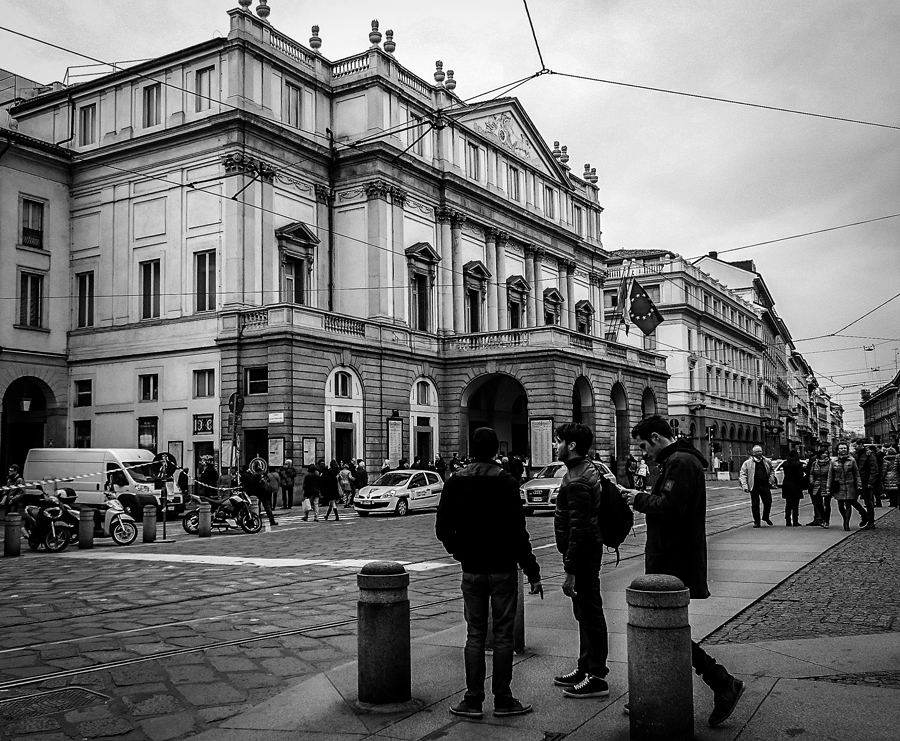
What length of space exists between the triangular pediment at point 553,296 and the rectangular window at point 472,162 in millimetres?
9065

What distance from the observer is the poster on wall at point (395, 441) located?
132 ft

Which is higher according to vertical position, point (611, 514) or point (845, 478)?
point (611, 514)

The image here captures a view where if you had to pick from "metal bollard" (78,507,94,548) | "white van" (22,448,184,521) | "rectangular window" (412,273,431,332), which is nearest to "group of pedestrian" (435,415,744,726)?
"metal bollard" (78,507,94,548)

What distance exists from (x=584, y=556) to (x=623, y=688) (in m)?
0.98

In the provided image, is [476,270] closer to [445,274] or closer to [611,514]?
[445,274]

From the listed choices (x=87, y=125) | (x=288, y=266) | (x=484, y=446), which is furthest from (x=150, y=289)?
(x=484, y=446)

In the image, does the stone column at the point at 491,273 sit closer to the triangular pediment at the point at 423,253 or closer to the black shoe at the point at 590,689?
the triangular pediment at the point at 423,253

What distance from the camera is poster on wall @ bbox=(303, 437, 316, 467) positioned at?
35312mm

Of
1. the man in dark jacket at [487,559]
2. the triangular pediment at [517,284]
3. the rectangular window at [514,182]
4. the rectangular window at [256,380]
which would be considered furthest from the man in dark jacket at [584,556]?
the rectangular window at [514,182]

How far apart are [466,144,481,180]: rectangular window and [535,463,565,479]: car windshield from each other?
891 inches

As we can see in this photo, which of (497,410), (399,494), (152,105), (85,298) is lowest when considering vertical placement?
(399,494)

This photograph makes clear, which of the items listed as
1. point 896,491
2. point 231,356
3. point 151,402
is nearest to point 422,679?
point 896,491

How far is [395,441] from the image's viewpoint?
40656 mm

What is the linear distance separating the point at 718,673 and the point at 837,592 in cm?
606
